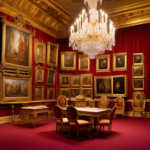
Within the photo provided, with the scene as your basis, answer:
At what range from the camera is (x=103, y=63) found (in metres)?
11.5

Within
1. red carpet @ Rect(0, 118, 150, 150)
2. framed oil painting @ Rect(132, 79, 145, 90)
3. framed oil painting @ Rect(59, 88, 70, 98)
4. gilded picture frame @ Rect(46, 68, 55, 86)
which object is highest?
gilded picture frame @ Rect(46, 68, 55, 86)

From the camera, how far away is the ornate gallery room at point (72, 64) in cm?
723

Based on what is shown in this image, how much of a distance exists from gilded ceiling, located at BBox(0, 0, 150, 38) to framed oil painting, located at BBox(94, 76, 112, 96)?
3570mm

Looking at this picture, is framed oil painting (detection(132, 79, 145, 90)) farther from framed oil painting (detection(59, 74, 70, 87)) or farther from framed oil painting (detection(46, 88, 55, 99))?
framed oil painting (detection(46, 88, 55, 99))

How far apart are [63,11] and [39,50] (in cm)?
296

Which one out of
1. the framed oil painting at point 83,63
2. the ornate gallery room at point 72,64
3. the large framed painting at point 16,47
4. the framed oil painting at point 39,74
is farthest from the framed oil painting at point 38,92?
the framed oil painting at point 83,63

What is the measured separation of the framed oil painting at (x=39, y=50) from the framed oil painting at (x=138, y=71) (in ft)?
18.8

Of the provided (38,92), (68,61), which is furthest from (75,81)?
(38,92)

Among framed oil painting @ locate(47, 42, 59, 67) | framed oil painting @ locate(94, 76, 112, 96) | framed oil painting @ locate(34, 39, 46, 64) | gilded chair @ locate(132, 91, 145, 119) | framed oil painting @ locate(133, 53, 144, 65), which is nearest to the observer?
gilded chair @ locate(132, 91, 145, 119)

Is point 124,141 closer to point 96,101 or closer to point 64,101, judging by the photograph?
point 64,101

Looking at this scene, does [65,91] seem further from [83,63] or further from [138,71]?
[138,71]

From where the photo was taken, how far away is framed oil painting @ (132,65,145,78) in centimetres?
1014

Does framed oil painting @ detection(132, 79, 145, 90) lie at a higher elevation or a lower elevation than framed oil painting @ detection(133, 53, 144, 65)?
lower

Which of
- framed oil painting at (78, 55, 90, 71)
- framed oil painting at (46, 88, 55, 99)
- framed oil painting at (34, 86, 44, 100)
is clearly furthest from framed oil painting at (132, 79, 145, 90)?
framed oil painting at (34, 86, 44, 100)
